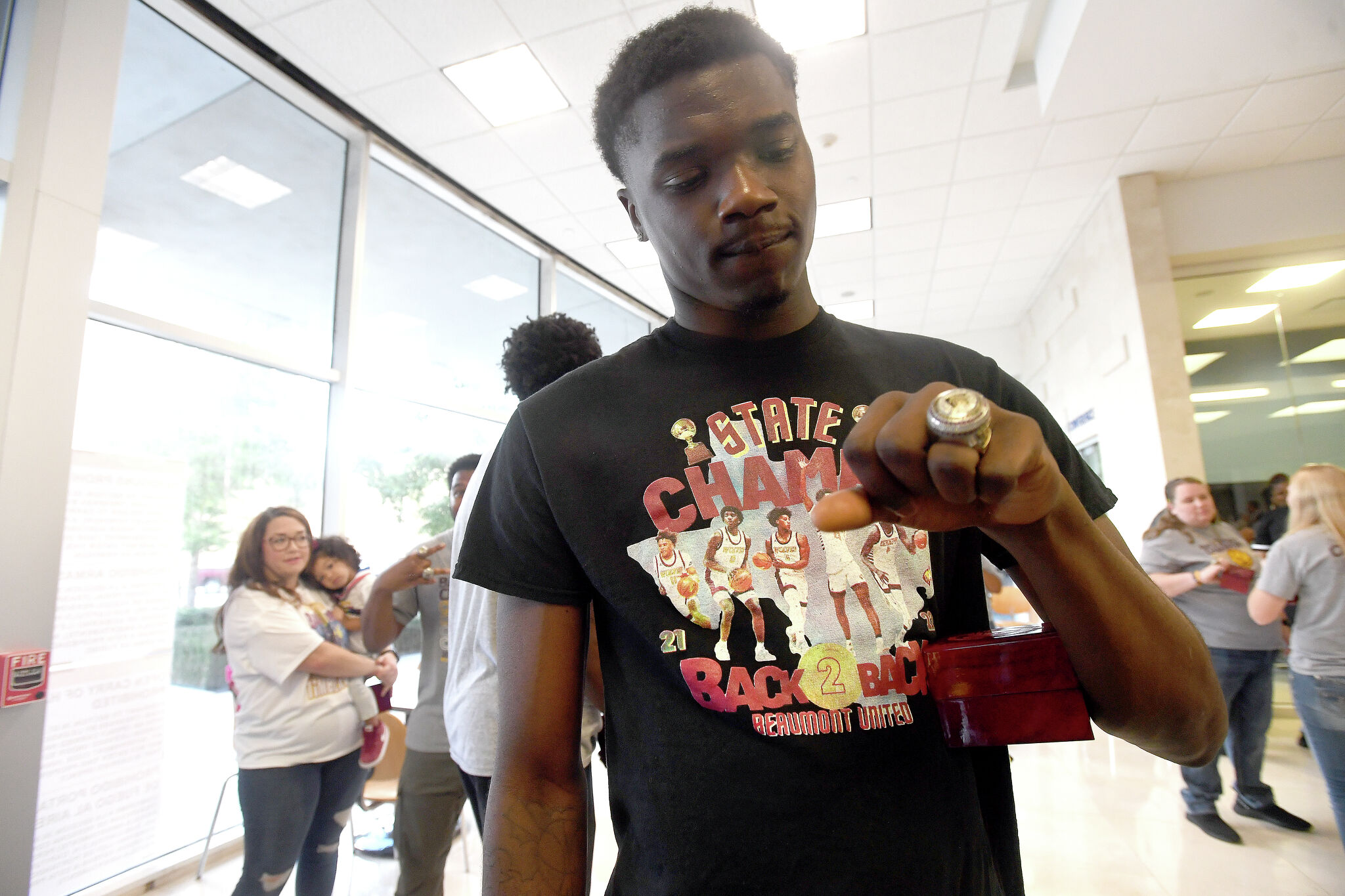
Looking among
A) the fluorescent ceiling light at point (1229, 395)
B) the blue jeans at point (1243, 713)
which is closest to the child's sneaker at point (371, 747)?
the blue jeans at point (1243, 713)

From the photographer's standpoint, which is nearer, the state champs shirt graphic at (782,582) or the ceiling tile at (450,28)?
the state champs shirt graphic at (782,582)

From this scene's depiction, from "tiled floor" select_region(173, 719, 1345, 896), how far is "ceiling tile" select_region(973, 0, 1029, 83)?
12.6 feet

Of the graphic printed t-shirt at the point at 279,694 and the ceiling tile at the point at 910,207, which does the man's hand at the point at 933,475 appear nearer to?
the graphic printed t-shirt at the point at 279,694

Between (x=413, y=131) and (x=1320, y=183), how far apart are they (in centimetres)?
600

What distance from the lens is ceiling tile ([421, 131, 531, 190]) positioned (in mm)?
4168

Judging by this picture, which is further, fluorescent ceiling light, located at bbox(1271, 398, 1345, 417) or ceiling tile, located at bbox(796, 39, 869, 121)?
fluorescent ceiling light, located at bbox(1271, 398, 1345, 417)

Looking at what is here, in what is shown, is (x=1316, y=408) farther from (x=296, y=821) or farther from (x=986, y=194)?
(x=296, y=821)

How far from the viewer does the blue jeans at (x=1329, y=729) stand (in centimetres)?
224

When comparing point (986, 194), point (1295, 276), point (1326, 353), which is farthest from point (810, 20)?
point (1326, 353)

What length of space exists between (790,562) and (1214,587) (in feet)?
10.6

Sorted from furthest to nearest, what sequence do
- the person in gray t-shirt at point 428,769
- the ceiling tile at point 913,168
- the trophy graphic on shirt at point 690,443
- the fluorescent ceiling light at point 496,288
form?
the fluorescent ceiling light at point 496,288, the ceiling tile at point 913,168, the person in gray t-shirt at point 428,769, the trophy graphic on shirt at point 690,443

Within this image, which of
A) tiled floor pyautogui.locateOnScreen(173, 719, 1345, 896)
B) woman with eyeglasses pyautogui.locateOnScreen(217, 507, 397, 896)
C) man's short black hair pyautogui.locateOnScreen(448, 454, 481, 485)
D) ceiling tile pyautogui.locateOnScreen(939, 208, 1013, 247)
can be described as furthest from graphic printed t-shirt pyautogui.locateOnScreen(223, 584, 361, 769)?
ceiling tile pyautogui.locateOnScreen(939, 208, 1013, 247)

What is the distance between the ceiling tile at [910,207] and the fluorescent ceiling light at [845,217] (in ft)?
0.21

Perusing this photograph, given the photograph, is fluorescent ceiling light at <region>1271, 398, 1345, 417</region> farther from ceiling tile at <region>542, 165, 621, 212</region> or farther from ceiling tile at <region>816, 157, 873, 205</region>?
ceiling tile at <region>542, 165, 621, 212</region>
